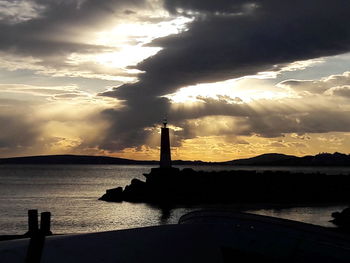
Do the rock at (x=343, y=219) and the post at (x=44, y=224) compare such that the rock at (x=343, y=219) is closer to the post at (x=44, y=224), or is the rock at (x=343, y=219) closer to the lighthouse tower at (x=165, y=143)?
the lighthouse tower at (x=165, y=143)

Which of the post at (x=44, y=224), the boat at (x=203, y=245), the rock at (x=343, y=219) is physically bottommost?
the rock at (x=343, y=219)

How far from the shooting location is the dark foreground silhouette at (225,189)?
44.4m

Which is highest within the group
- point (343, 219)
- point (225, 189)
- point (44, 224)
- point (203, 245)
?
point (44, 224)

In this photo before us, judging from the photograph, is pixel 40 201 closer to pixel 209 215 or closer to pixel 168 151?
pixel 168 151

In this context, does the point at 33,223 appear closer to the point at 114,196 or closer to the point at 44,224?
the point at 44,224

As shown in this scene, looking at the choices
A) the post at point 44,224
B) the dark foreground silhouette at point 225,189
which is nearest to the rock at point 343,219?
the dark foreground silhouette at point 225,189

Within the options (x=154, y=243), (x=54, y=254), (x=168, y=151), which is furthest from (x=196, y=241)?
(x=168, y=151)

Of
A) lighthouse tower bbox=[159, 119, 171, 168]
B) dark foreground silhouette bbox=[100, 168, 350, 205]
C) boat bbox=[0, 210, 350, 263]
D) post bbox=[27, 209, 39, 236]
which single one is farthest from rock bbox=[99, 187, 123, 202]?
boat bbox=[0, 210, 350, 263]

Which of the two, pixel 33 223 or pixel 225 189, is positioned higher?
pixel 33 223

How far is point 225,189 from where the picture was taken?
4491cm

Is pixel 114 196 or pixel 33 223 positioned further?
pixel 114 196

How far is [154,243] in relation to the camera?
27.7ft

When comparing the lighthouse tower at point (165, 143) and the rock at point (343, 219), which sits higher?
the lighthouse tower at point (165, 143)

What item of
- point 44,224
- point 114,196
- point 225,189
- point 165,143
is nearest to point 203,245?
point 44,224
